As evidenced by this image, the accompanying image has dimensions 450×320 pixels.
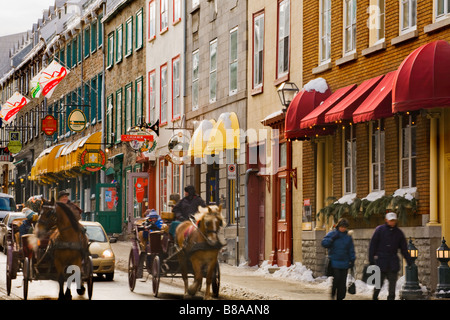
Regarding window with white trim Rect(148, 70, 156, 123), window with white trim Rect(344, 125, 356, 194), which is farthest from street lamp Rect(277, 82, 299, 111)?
window with white trim Rect(148, 70, 156, 123)

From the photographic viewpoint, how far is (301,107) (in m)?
24.2

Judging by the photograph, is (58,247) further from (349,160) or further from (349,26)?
(349,26)

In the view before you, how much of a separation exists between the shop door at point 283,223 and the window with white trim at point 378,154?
469 centimetres

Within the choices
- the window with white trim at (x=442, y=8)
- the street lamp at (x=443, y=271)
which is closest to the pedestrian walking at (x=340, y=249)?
the street lamp at (x=443, y=271)

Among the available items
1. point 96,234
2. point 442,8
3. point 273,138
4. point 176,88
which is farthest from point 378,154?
point 176,88

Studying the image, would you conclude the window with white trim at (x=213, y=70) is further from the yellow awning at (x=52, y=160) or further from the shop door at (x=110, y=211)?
the yellow awning at (x=52, y=160)

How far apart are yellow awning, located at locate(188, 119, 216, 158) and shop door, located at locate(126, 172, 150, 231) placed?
937cm

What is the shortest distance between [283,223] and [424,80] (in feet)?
33.0

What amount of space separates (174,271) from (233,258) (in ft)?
36.7

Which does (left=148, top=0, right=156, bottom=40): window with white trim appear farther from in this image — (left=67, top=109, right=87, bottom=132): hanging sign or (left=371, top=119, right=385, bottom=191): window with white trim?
(left=371, top=119, right=385, bottom=191): window with white trim

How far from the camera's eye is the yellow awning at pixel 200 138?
105 ft

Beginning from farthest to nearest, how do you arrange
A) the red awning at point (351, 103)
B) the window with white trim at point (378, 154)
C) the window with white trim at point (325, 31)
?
the window with white trim at point (325, 31) < the window with white trim at point (378, 154) < the red awning at point (351, 103)

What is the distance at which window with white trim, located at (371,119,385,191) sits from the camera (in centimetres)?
2206
